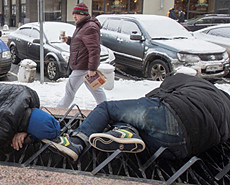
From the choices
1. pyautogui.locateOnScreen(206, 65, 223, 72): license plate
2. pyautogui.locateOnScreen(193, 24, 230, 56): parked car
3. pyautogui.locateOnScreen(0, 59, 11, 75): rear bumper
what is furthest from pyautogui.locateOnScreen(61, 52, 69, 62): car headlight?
pyautogui.locateOnScreen(193, 24, 230, 56): parked car

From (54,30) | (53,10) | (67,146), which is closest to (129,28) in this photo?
(54,30)

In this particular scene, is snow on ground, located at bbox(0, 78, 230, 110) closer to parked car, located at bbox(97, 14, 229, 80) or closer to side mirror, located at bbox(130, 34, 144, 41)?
parked car, located at bbox(97, 14, 229, 80)

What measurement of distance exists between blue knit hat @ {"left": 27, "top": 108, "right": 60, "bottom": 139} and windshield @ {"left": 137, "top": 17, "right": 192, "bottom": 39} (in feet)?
18.9

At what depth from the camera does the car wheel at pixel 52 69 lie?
793 cm

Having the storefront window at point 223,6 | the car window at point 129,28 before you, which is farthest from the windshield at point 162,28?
the storefront window at point 223,6

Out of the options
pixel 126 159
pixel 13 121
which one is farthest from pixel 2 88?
pixel 126 159

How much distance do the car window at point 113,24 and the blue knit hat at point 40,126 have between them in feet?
22.3

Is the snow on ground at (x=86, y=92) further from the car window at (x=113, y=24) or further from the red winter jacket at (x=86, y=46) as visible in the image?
the car window at (x=113, y=24)

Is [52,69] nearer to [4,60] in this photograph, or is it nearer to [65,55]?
[65,55]

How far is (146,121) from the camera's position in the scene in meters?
2.82

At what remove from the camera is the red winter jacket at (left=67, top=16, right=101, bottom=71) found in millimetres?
4520

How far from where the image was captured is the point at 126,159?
9.60ft

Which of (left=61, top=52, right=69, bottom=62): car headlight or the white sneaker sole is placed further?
(left=61, top=52, right=69, bottom=62): car headlight

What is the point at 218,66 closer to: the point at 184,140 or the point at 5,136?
the point at 184,140
